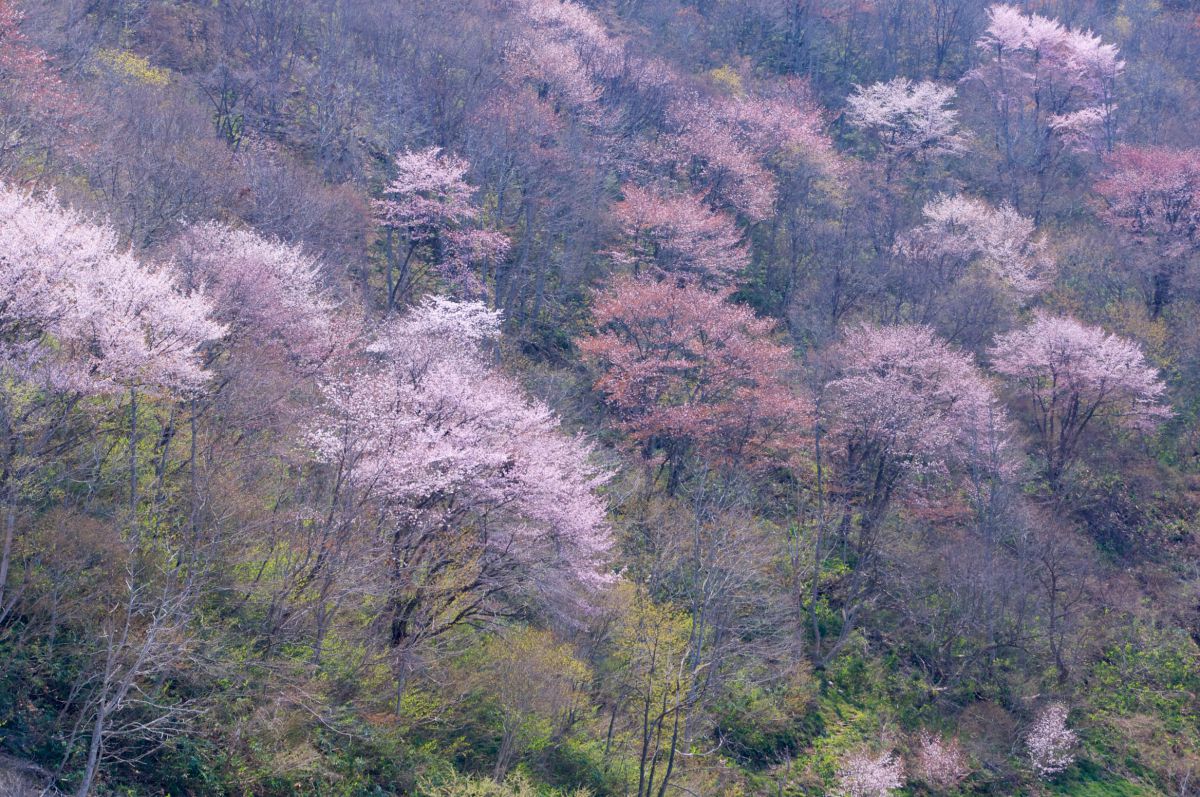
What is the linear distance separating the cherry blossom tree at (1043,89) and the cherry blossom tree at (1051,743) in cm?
2788

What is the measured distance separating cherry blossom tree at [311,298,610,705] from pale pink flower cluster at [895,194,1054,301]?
892 inches

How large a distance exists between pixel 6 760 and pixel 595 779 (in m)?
9.77

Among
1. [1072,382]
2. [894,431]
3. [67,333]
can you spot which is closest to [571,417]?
[894,431]

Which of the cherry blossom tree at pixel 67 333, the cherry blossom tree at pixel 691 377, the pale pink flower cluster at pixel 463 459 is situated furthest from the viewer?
the cherry blossom tree at pixel 691 377

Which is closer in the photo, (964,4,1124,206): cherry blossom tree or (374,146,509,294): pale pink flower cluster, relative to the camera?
(374,146,509,294): pale pink flower cluster

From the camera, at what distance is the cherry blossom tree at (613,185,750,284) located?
104ft

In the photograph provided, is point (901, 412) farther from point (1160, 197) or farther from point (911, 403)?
point (1160, 197)

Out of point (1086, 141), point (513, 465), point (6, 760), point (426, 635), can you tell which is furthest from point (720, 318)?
point (1086, 141)

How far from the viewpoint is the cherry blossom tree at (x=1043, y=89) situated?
43.5 m

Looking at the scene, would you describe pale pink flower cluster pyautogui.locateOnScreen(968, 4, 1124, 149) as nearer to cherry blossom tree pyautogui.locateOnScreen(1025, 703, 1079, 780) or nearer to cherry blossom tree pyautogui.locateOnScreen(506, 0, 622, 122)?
cherry blossom tree pyautogui.locateOnScreen(506, 0, 622, 122)

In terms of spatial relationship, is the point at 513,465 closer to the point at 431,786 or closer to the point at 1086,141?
the point at 431,786

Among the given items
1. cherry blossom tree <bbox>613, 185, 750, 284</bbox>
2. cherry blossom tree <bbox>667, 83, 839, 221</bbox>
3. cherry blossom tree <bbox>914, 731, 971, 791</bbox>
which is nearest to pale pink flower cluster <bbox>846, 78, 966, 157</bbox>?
cherry blossom tree <bbox>667, 83, 839, 221</bbox>

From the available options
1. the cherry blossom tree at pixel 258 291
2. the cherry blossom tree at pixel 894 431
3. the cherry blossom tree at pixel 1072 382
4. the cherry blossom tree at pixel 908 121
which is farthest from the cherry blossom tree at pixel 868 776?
the cherry blossom tree at pixel 908 121

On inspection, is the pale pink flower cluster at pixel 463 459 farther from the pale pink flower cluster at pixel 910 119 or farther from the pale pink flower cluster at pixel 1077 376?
the pale pink flower cluster at pixel 910 119
